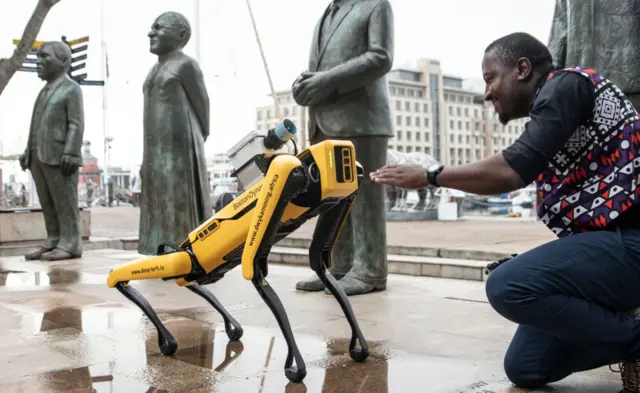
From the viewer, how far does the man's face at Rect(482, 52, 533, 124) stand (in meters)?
2.73

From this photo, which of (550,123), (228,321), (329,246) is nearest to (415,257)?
(228,321)

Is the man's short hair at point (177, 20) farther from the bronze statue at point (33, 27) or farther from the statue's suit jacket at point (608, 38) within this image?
the bronze statue at point (33, 27)

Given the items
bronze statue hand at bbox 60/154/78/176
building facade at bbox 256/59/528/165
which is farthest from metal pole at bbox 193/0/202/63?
building facade at bbox 256/59/528/165

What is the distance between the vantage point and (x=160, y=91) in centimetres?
639

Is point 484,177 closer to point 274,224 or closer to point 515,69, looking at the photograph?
point 515,69

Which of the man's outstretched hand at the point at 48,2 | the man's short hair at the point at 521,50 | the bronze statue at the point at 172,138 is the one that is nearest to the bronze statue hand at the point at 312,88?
the bronze statue at the point at 172,138

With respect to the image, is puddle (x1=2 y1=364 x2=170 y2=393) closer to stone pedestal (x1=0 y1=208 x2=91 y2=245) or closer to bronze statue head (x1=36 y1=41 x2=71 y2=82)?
bronze statue head (x1=36 y1=41 x2=71 y2=82)

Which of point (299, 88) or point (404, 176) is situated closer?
point (404, 176)

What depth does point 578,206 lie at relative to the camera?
8.46 ft

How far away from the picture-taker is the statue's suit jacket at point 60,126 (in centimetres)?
793

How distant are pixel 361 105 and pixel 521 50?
2.43 m

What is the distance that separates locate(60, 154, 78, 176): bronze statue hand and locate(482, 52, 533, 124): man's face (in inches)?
242

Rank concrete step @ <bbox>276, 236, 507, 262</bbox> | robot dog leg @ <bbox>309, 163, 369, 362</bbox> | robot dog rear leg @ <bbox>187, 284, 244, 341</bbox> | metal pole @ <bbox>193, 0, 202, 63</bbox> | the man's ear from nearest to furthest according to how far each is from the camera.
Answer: the man's ear
robot dog leg @ <bbox>309, 163, 369, 362</bbox>
robot dog rear leg @ <bbox>187, 284, 244, 341</bbox>
concrete step @ <bbox>276, 236, 507, 262</bbox>
metal pole @ <bbox>193, 0, 202, 63</bbox>

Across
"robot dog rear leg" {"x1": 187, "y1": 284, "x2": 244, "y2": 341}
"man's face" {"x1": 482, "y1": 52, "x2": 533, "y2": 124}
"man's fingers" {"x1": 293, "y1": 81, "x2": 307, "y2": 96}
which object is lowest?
"robot dog rear leg" {"x1": 187, "y1": 284, "x2": 244, "y2": 341}
